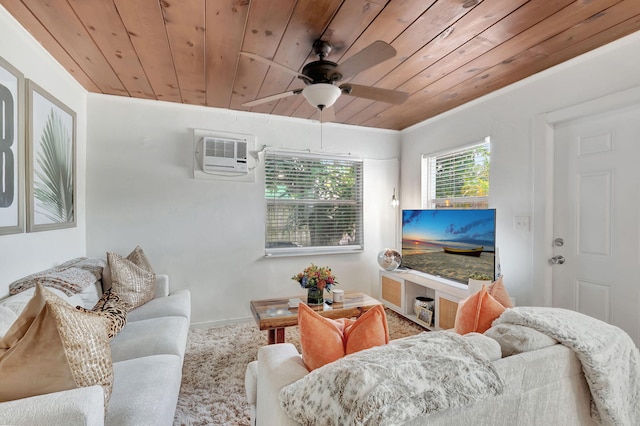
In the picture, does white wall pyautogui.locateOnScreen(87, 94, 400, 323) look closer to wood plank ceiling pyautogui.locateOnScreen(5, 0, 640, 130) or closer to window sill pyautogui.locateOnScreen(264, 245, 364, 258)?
window sill pyautogui.locateOnScreen(264, 245, 364, 258)

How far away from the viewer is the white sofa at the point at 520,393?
0.89 m

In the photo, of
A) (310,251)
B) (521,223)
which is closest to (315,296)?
(310,251)

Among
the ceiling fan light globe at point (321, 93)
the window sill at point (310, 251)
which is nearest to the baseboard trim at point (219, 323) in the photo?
the window sill at point (310, 251)

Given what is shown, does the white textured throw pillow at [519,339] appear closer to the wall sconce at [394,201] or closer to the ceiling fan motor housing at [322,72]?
the ceiling fan motor housing at [322,72]

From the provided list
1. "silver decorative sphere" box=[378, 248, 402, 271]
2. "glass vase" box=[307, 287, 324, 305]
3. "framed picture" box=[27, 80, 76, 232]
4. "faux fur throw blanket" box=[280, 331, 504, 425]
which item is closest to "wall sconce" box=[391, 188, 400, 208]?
"silver decorative sphere" box=[378, 248, 402, 271]

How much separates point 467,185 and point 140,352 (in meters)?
3.17

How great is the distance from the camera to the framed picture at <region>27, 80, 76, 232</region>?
6.33 feet

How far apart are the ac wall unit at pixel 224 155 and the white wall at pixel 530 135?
2.41 m

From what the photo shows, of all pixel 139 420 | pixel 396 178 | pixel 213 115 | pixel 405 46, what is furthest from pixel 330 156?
pixel 139 420

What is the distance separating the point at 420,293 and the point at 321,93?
243cm

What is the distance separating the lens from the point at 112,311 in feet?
6.13

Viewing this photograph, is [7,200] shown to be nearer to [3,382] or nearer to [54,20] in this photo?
[54,20]

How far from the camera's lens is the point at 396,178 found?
412cm

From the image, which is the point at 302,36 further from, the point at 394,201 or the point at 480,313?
the point at 394,201
